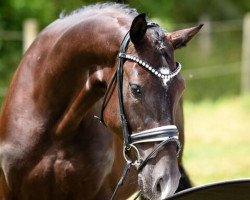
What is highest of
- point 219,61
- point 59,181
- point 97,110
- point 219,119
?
point 97,110

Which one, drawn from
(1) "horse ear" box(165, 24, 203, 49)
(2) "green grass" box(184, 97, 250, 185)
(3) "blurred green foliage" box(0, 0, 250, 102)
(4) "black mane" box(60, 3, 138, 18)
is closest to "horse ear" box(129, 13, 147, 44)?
(1) "horse ear" box(165, 24, 203, 49)

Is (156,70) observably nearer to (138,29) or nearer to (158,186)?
(138,29)

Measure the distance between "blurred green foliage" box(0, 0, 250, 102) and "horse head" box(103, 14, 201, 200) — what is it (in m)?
3.27

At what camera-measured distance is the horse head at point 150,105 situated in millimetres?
3395

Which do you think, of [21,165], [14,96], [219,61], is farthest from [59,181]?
[219,61]

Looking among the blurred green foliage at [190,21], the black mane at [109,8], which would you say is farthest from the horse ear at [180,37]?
the blurred green foliage at [190,21]

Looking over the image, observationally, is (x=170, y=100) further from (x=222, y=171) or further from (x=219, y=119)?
(x=219, y=119)

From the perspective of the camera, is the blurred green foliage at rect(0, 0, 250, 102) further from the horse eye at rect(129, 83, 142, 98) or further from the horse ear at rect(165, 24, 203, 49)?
the horse eye at rect(129, 83, 142, 98)

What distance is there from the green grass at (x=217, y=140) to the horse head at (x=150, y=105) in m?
4.47

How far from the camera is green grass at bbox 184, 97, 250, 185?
8.60m

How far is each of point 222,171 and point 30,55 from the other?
4724 mm

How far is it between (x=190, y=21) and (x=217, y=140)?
1077cm

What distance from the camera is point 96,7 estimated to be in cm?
407

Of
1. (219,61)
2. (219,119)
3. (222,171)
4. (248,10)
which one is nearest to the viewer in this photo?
(222,171)
